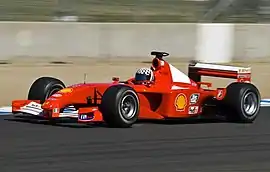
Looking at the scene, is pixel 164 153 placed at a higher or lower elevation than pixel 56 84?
lower

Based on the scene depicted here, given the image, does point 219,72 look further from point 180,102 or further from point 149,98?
point 149,98

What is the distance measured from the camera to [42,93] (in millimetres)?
12320

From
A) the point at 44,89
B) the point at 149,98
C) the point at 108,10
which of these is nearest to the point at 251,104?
the point at 149,98

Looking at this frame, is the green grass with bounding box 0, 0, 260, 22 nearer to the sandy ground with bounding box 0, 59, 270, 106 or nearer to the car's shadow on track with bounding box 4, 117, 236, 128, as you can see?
the sandy ground with bounding box 0, 59, 270, 106

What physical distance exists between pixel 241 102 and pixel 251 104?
0.40 m

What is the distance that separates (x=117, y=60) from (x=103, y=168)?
7499mm

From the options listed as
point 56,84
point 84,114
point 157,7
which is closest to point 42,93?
point 56,84

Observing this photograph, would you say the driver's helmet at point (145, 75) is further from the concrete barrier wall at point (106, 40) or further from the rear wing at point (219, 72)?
the concrete barrier wall at point (106, 40)

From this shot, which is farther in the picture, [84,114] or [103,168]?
[84,114]

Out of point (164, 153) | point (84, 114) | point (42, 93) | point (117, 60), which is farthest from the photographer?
point (117, 60)

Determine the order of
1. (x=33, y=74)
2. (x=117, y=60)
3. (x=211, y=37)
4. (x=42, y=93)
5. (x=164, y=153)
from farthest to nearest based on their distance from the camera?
(x=211, y=37), (x=117, y=60), (x=33, y=74), (x=42, y=93), (x=164, y=153)

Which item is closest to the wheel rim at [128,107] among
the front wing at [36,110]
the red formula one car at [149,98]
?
the red formula one car at [149,98]

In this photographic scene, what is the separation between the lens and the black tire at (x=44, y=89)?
1232 cm

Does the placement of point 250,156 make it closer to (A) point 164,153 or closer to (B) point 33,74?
(A) point 164,153
